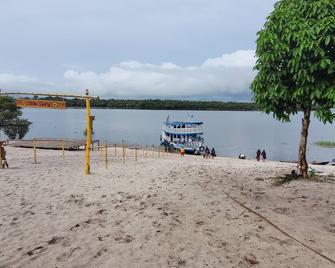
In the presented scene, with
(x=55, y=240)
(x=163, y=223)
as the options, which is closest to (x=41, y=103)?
(x=55, y=240)

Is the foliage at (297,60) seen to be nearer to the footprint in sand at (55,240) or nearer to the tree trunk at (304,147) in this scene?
the tree trunk at (304,147)

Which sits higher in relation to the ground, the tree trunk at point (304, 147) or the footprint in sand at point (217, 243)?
the tree trunk at point (304, 147)

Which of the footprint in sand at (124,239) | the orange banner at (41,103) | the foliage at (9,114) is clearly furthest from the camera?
the foliage at (9,114)

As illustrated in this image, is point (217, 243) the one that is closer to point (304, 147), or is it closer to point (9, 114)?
point (304, 147)

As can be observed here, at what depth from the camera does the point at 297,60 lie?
1006 cm

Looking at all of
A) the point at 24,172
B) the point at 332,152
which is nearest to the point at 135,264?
the point at 24,172

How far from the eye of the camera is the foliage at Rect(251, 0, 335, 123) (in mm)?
9781

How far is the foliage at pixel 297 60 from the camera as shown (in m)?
9.78

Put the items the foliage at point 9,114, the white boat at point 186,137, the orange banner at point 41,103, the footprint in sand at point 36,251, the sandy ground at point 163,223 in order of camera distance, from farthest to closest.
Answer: the white boat at point 186,137, the foliage at point 9,114, the orange banner at point 41,103, the footprint in sand at point 36,251, the sandy ground at point 163,223

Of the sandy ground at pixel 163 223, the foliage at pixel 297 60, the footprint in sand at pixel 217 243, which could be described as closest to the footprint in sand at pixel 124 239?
the sandy ground at pixel 163 223

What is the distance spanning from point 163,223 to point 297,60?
6177 mm

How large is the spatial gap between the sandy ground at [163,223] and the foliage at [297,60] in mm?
2699

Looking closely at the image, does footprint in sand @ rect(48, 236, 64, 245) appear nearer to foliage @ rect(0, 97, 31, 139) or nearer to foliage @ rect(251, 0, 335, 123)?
foliage @ rect(251, 0, 335, 123)

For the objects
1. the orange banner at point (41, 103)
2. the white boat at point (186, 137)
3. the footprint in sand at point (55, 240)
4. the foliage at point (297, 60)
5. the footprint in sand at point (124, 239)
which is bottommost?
the white boat at point (186, 137)
